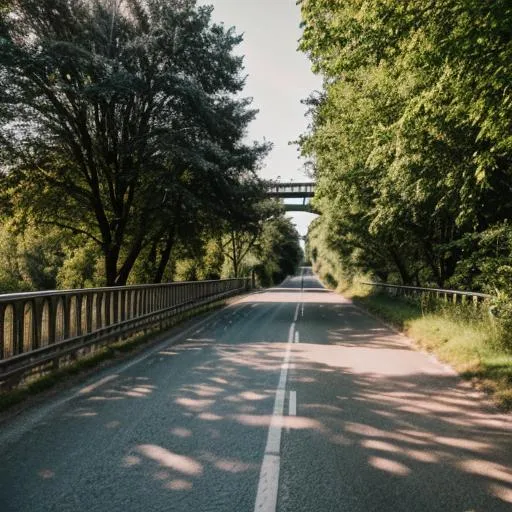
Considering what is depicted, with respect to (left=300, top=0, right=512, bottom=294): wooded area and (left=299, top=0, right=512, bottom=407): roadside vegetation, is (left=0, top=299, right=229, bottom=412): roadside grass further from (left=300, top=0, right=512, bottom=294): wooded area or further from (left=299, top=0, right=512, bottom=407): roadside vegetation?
(left=300, top=0, right=512, bottom=294): wooded area

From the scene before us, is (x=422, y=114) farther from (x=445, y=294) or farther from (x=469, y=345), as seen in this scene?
(x=445, y=294)

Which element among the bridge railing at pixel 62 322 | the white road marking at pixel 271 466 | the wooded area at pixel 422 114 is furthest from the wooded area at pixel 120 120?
the white road marking at pixel 271 466

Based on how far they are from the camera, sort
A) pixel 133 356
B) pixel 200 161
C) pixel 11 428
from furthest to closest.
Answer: pixel 200 161 → pixel 133 356 → pixel 11 428

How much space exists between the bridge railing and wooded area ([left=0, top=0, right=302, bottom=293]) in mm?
5299

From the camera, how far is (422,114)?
9109 millimetres

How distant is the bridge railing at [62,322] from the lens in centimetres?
712

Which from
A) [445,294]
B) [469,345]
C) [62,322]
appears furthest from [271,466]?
[445,294]

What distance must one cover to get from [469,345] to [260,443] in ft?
22.0

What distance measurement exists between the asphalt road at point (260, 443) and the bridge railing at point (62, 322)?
88cm

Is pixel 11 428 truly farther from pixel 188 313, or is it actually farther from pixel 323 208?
pixel 323 208

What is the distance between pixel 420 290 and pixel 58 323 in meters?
17.0

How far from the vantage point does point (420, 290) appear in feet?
70.6

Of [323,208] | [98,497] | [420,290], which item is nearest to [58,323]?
[98,497]

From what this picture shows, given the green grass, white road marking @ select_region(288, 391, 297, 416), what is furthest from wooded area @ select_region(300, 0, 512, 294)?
white road marking @ select_region(288, 391, 297, 416)
